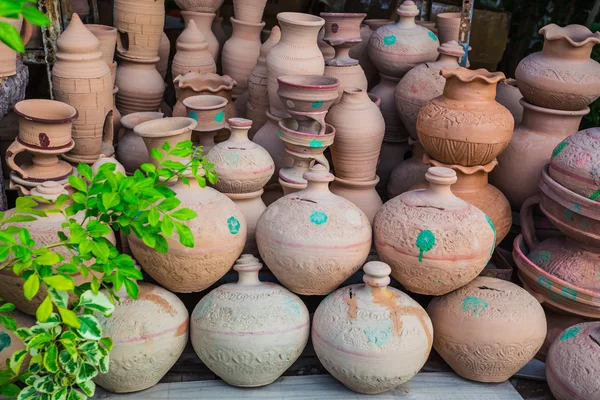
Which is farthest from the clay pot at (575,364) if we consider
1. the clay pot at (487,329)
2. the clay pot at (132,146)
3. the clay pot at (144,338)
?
the clay pot at (132,146)

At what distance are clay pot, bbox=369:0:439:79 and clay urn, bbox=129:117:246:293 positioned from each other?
4.64ft

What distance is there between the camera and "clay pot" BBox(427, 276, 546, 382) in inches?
102

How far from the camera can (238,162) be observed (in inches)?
111

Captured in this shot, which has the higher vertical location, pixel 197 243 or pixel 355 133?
pixel 355 133

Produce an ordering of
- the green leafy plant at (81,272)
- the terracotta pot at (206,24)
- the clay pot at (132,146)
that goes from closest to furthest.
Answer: the green leafy plant at (81,272) < the clay pot at (132,146) < the terracotta pot at (206,24)

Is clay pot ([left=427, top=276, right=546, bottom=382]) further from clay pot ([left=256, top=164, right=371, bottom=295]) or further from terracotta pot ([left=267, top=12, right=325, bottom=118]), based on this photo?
terracotta pot ([left=267, top=12, right=325, bottom=118])

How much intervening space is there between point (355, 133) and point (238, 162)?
1.97ft

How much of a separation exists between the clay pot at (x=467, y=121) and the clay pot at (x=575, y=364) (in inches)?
33.2

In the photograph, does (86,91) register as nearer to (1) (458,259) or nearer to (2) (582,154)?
(1) (458,259)

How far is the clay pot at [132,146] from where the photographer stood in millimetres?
3295

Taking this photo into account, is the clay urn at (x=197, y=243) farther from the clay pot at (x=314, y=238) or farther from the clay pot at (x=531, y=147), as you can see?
the clay pot at (x=531, y=147)

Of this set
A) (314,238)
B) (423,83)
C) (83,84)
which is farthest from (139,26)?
(314,238)

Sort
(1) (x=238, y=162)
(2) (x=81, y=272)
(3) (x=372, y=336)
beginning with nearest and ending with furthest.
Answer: (2) (x=81, y=272), (3) (x=372, y=336), (1) (x=238, y=162)

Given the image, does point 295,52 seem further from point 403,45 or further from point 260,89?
point 403,45
